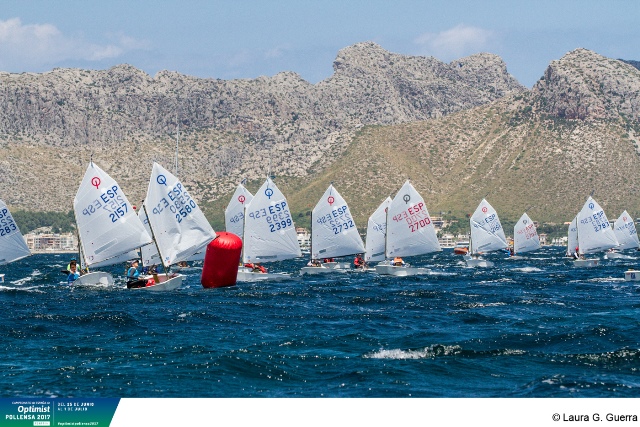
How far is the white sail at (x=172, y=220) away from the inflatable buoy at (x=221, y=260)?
0.95 m

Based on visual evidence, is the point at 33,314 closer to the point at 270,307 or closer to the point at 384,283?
the point at 270,307

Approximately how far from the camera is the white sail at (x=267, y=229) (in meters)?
70.9

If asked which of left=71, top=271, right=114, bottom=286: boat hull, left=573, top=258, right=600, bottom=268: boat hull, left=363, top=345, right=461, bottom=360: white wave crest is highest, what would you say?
left=71, top=271, right=114, bottom=286: boat hull

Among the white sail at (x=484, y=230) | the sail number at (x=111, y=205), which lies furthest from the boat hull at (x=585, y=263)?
the sail number at (x=111, y=205)

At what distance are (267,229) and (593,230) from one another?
151 ft

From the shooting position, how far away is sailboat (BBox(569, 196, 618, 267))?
335 ft

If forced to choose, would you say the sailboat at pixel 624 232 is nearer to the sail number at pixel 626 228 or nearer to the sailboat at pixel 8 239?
the sail number at pixel 626 228

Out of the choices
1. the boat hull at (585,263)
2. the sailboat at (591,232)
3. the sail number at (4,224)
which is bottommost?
the boat hull at (585,263)

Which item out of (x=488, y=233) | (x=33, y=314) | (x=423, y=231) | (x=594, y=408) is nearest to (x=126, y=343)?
(x=33, y=314)

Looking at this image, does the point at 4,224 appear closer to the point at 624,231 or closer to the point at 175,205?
the point at 175,205

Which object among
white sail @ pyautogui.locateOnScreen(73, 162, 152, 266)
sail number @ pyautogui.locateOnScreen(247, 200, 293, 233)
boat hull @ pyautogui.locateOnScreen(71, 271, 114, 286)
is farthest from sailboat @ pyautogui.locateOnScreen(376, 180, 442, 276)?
boat hull @ pyautogui.locateOnScreen(71, 271, 114, 286)

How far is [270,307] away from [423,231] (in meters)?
33.2

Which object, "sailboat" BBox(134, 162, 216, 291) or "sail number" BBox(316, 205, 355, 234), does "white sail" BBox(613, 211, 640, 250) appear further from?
"sailboat" BBox(134, 162, 216, 291)

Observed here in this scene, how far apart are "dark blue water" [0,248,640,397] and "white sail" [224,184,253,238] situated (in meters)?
29.3
